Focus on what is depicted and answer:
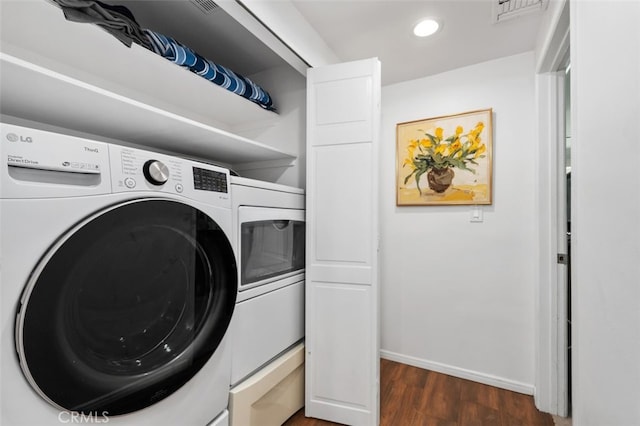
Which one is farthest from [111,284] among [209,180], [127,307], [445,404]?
[445,404]

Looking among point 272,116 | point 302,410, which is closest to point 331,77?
point 272,116

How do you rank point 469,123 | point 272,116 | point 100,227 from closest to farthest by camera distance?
point 100,227 → point 272,116 → point 469,123

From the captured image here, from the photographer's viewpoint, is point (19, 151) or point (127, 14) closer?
point (19, 151)

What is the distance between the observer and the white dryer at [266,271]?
47.1 inches

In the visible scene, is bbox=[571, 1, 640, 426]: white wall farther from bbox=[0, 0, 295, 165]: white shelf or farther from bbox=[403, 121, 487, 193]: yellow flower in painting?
bbox=[0, 0, 295, 165]: white shelf

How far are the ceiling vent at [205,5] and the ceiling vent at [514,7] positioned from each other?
4.63 ft

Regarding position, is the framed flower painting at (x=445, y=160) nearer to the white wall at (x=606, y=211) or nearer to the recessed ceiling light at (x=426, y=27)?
the recessed ceiling light at (x=426, y=27)

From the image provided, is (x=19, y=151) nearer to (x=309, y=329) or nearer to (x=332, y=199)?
(x=332, y=199)

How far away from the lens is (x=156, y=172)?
0.84 m

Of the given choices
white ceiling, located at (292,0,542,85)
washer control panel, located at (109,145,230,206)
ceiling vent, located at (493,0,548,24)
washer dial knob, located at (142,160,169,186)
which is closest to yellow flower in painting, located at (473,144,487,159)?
white ceiling, located at (292,0,542,85)

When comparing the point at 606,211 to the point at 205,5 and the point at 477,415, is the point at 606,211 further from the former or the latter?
the point at 205,5

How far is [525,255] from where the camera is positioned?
1859mm

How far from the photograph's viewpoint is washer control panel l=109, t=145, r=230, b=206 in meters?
0.77

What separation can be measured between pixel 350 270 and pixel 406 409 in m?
0.95
